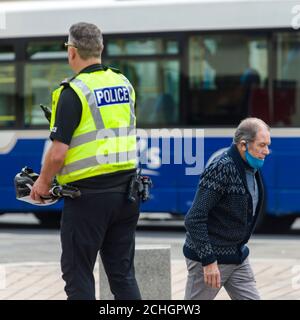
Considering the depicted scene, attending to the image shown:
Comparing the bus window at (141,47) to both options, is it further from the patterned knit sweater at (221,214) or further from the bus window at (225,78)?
the patterned knit sweater at (221,214)

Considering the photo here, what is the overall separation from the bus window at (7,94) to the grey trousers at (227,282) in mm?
9265

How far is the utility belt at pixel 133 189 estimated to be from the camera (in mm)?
5895

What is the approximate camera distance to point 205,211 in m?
5.77

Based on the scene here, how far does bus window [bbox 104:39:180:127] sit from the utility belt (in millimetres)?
8293

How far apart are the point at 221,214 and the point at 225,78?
8.65 m

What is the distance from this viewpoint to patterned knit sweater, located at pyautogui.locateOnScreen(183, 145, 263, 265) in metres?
5.78

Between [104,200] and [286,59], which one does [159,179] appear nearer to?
[286,59]

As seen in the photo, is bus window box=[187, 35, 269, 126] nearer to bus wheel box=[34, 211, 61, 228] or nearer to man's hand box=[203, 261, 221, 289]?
bus wheel box=[34, 211, 61, 228]

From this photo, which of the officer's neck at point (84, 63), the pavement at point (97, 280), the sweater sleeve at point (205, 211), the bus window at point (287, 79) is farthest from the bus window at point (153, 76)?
the sweater sleeve at point (205, 211)

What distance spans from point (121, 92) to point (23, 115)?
8.99 meters

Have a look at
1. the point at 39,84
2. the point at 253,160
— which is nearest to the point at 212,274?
the point at 253,160

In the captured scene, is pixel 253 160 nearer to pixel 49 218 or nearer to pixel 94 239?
pixel 94 239
